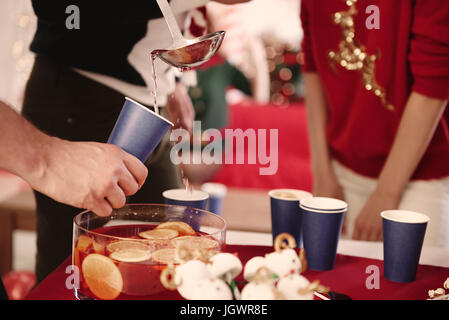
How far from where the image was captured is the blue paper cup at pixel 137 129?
0.83m

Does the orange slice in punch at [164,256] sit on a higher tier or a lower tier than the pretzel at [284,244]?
lower

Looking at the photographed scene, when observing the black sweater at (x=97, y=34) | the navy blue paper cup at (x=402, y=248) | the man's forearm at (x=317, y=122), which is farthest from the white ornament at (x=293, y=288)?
the man's forearm at (x=317, y=122)

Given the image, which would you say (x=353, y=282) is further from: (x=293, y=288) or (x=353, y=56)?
(x=353, y=56)

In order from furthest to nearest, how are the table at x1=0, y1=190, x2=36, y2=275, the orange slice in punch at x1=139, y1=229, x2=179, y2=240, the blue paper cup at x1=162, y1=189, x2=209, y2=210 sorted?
the table at x1=0, y1=190, x2=36, y2=275
the blue paper cup at x1=162, y1=189, x2=209, y2=210
the orange slice in punch at x1=139, y1=229, x2=179, y2=240

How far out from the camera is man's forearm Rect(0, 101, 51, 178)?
29.0 inches

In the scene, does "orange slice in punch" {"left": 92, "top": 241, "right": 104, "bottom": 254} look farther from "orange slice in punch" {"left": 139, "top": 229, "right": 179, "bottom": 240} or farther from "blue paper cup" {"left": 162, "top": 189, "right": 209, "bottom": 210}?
"blue paper cup" {"left": 162, "top": 189, "right": 209, "bottom": 210}

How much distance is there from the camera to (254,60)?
507 cm

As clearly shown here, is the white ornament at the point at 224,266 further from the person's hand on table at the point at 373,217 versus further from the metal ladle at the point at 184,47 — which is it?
the person's hand on table at the point at 373,217

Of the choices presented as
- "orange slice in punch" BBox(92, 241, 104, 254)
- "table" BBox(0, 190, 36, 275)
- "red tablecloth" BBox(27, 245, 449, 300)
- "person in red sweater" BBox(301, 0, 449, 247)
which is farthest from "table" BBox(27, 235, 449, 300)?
"table" BBox(0, 190, 36, 275)

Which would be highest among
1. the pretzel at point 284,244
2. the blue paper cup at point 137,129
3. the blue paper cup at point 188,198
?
the blue paper cup at point 137,129

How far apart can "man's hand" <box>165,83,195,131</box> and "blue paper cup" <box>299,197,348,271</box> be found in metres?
0.58

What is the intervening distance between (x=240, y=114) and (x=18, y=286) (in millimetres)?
2574
